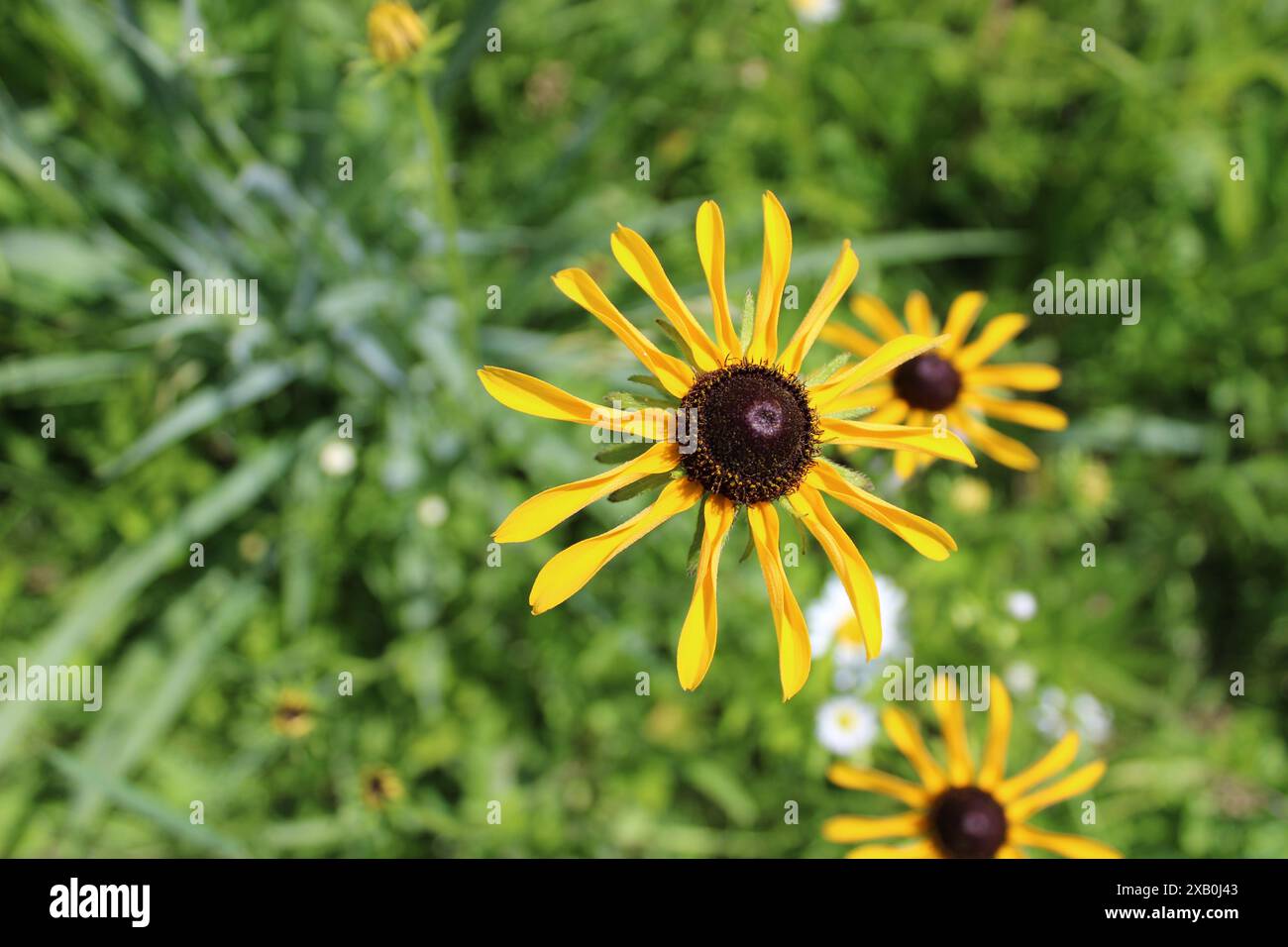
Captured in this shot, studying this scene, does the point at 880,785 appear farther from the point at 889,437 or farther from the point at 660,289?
the point at 660,289

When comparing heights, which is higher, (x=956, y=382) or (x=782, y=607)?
(x=956, y=382)

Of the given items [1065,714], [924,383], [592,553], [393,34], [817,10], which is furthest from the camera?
[817,10]

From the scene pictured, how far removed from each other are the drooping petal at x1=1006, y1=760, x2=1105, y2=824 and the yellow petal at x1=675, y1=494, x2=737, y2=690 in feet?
4.33

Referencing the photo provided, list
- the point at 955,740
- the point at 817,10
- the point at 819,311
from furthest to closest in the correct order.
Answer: the point at 817,10 < the point at 955,740 < the point at 819,311

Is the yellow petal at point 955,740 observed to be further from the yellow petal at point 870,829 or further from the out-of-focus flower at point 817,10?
the out-of-focus flower at point 817,10

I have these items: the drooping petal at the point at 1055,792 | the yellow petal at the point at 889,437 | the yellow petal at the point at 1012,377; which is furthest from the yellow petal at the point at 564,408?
the drooping petal at the point at 1055,792

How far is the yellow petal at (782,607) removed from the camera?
65.7 inches

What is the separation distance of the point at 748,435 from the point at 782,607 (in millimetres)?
320

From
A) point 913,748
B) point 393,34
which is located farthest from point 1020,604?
point 393,34

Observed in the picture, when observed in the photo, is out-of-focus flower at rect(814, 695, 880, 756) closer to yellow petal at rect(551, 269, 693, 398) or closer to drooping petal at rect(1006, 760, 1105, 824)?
drooping petal at rect(1006, 760, 1105, 824)

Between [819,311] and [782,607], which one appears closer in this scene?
[782,607]

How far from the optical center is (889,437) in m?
1.87

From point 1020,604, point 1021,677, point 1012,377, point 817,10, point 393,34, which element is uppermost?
point 817,10
